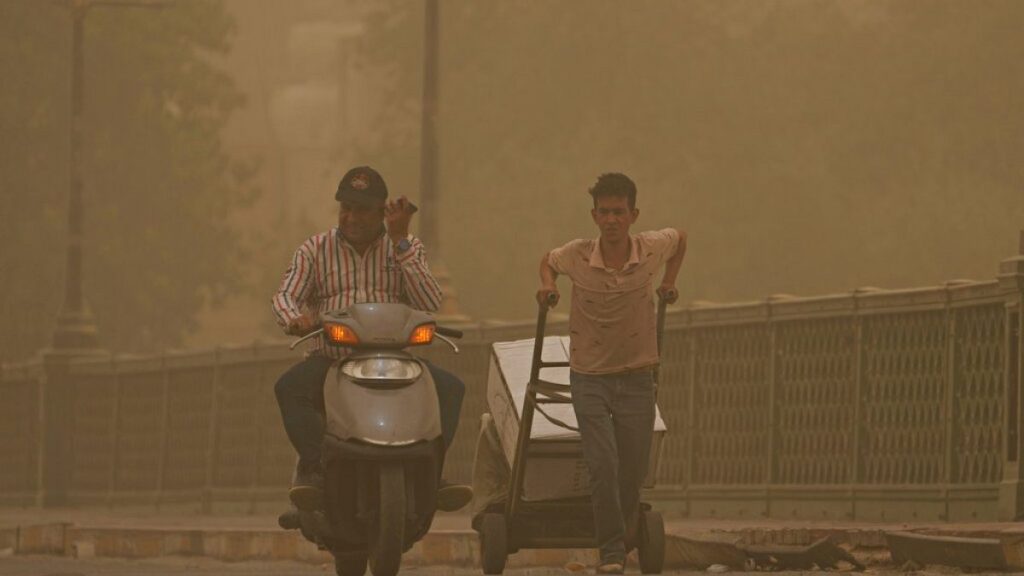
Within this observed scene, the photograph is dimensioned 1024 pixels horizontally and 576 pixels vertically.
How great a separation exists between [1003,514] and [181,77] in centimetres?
4144

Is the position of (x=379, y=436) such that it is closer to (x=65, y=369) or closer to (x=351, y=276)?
(x=351, y=276)

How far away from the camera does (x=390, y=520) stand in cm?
1174

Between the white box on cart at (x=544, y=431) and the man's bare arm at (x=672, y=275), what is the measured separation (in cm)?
81

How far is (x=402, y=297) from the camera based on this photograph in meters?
12.4

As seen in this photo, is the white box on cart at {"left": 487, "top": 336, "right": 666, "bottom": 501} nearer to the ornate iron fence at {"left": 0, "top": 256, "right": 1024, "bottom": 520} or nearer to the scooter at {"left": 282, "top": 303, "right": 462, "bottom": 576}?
the scooter at {"left": 282, "top": 303, "right": 462, "bottom": 576}

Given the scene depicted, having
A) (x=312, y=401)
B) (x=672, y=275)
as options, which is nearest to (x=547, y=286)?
(x=672, y=275)

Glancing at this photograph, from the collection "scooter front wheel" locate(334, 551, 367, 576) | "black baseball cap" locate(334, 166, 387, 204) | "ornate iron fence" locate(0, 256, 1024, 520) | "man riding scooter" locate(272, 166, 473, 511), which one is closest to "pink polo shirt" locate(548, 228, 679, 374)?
"man riding scooter" locate(272, 166, 473, 511)

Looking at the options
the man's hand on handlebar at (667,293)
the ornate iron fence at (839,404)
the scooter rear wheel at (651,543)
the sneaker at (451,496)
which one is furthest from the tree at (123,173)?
the sneaker at (451,496)

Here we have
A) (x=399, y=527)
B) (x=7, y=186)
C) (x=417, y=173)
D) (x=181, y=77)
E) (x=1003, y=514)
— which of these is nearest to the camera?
(x=399, y=527)

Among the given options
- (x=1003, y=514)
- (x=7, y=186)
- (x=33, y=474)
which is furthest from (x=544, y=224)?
(x=1003, y=514)

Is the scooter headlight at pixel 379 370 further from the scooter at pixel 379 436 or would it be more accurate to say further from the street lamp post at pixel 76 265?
the street lamp post at pixel 76 265

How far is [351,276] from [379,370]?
0.59 meters

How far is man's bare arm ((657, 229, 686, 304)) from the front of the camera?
12.5 metres

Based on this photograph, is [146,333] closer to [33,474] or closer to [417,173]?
[417,173]
